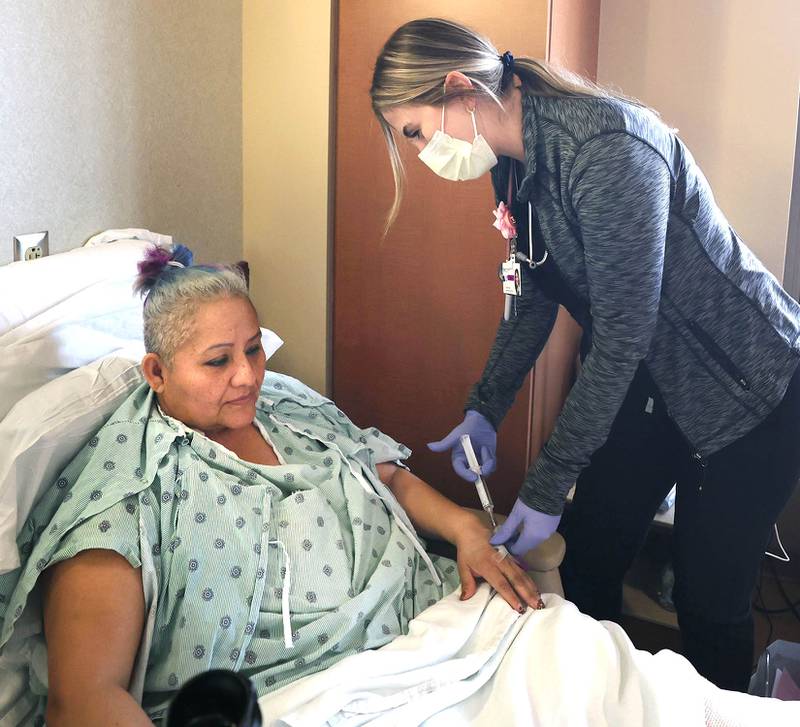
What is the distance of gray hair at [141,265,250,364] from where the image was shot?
1535mm

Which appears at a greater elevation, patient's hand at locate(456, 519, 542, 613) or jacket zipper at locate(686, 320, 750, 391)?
jacket zipper at locate(686, 320, 750, 391)

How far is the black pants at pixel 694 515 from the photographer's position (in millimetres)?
1514

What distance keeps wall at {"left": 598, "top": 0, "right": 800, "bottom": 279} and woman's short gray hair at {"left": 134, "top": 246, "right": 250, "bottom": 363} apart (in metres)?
1.54

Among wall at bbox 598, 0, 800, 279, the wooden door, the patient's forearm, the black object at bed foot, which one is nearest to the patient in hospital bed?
the patient's forearm

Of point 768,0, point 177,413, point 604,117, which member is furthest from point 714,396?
point 768,0

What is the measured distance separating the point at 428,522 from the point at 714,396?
1.98ft

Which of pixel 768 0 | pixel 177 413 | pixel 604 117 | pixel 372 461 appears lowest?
pixel 372 461

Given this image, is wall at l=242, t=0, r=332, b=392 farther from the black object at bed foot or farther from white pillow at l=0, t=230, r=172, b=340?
the black object at bed foot

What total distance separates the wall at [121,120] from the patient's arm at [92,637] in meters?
0.83

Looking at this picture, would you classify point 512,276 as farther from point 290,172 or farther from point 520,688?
point 290,172

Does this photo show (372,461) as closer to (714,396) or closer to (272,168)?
(714,396)

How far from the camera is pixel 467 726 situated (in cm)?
120

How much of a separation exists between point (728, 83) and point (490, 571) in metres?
1.64

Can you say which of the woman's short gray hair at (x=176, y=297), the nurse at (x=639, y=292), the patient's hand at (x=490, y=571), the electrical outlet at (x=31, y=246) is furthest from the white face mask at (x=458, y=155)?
the electrical outlet at (x=31, y=246)
